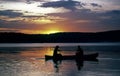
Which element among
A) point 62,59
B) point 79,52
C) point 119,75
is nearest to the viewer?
point 119,75

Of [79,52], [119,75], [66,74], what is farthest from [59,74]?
[79,52]

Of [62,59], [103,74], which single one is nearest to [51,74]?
[103,74]

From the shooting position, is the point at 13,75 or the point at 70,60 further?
the point at 70,60

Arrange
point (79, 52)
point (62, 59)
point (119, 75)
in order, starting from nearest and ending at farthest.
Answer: point (119, 75), point (79, 52), point (62, 59)

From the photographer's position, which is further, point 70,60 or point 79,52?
point 70,60

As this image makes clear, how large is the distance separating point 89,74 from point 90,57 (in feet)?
59.2

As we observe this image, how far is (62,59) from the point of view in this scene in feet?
161

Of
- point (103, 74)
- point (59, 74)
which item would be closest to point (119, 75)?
point (103, 74)

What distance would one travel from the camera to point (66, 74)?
3262cm

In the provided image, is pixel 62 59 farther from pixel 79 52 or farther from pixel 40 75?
pixel 40 75

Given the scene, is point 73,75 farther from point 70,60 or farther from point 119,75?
point 70,60

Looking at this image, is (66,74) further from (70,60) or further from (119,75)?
(70,60)

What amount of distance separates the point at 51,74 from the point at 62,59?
16.5 metres

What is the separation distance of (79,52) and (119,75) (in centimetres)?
1439
